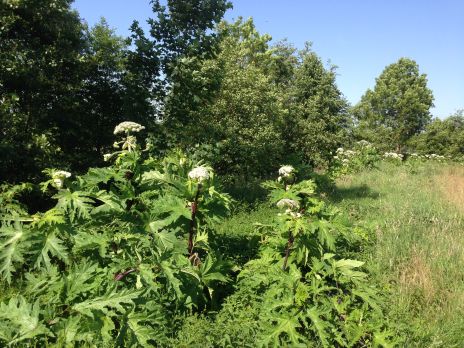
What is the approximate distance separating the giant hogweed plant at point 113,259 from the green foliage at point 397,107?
3507cm

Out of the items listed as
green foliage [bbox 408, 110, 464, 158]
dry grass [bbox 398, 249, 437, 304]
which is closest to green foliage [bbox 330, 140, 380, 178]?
dry grass [bbox 398, 249, 437, 304]

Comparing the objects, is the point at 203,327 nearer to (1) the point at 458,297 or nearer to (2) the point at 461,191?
(1) the point at 458,297

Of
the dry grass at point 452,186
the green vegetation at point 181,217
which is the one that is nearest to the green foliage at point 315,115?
the green vegetation at point 181,217

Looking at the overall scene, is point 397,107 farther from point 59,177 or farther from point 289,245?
point 59,177

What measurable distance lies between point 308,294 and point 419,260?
230cm

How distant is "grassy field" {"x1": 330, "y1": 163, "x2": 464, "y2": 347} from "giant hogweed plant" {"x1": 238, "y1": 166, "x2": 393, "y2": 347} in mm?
377

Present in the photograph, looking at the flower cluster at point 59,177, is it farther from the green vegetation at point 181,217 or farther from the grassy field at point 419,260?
the grassy field at point 419,260

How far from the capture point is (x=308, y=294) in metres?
3.54

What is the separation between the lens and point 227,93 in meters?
11.3

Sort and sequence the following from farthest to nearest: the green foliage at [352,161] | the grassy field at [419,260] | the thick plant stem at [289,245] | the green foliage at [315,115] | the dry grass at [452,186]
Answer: the green foliage at [315,115] → the green foliage at [352,161] → the dry grass at [452,186] → the thick plant stem at [289,245] → the grassy field at [419,260]

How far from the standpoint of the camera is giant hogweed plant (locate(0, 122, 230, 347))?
8.79 ft

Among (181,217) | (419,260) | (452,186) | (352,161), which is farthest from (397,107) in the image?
(181,217)

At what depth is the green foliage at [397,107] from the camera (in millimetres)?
35938

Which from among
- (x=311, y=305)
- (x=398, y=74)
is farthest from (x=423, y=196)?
(x=398, y=74)
